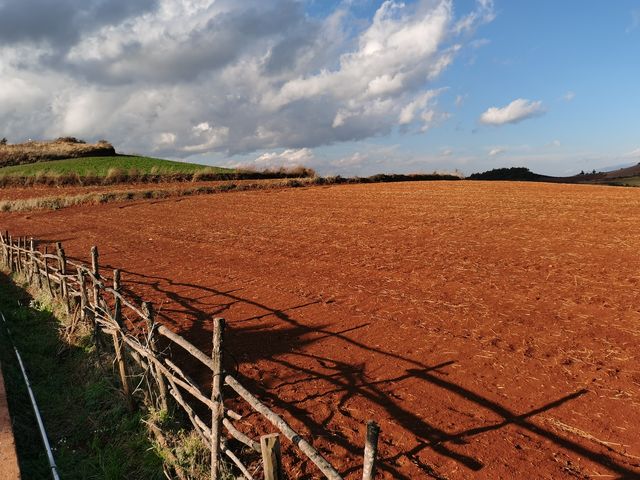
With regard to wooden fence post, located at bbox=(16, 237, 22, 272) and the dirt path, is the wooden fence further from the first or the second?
wooden fence post, located at bbox=(16, 237, 22, 272)

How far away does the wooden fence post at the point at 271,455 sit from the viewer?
346 centimetres

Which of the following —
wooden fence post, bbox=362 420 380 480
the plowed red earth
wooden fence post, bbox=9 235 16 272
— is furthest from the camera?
wooden fence post, bbox=9 235 16 272

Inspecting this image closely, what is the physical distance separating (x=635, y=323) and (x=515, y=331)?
1.91m

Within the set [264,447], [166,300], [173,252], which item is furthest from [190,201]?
[264,447]

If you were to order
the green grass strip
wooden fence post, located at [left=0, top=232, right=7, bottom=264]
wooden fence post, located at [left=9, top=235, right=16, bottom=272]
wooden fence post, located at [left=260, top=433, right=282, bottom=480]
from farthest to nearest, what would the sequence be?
wooden fence post, located at [left=0, top=232, right=7, bottom=264], wooden fence post, located at [left=9, top=235, right=16, bottom=272], the green grass strip, wooden fence post, located at [left=260, top=433, right=282, bottom=480]

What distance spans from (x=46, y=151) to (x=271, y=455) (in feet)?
226

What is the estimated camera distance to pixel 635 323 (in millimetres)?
7207

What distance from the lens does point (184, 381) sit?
5.70 metres

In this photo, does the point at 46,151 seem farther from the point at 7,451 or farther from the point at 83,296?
the point at 7,451

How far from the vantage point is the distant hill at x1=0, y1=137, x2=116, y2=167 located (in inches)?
2329

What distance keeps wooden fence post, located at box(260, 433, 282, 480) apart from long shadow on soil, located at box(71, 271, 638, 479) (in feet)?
4.31

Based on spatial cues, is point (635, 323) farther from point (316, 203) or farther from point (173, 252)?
point (316, 203)

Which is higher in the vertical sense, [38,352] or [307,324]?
[307,324]

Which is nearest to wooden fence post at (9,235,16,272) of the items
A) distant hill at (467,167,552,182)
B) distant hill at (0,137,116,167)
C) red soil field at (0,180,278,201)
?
red soil field at (0,180,278,201)
